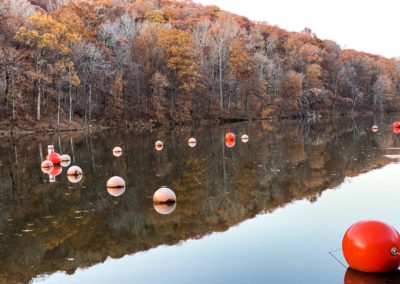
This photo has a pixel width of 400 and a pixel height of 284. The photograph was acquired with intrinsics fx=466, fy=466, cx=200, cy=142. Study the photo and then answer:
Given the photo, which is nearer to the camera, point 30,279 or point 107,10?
point 30,279

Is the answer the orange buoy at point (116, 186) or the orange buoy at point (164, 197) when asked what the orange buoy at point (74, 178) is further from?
the orange buoy at point (164, 197)

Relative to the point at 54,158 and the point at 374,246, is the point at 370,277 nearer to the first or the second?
the point at 374,246

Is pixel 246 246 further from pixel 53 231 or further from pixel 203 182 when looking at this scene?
pixel 203 182

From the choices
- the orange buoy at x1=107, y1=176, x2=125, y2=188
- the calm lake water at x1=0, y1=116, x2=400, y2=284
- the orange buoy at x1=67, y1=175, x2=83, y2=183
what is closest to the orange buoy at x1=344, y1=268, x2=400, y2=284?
the calm lake water at x1=0, y1=116, x2=400, y2=284

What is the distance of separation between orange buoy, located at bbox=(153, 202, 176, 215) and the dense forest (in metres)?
37.1

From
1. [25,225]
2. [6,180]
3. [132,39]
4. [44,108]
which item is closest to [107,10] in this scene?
[132,39]

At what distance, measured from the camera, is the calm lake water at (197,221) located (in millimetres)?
8000

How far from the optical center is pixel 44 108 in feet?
169

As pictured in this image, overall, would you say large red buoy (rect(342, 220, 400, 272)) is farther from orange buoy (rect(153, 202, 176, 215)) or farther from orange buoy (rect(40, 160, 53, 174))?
orange buoy (rect(40, 160, 53, 174))

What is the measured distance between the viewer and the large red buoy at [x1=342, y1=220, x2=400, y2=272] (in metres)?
7.08

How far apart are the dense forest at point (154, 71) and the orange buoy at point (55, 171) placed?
27.5 meters

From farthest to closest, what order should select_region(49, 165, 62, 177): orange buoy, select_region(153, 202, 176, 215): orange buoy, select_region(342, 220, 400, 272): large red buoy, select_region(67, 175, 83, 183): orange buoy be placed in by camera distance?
select_region(49, 165, 62, 177): orange buoy < select_region(67, 175, 83, 183): orange buoy < select_region(153, 202, 176, 215): orange buoy < select_region(342, 220, 400, 272): large red buoy

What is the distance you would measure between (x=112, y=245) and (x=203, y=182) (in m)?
7.04

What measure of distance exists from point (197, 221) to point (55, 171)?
1018cm
